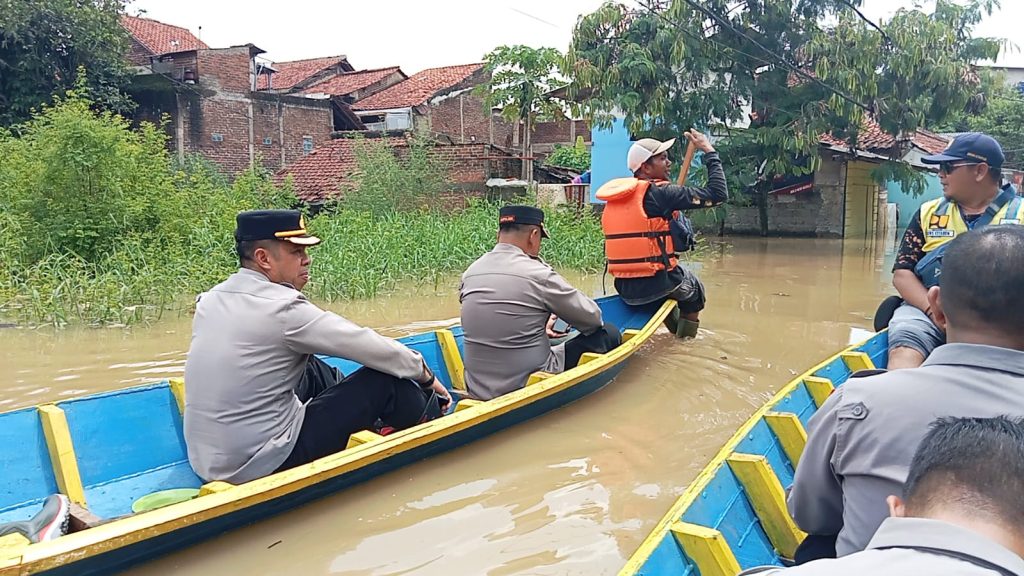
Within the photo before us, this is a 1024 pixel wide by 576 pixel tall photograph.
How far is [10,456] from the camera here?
3186 mm

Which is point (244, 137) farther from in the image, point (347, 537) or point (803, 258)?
point (347, 537)

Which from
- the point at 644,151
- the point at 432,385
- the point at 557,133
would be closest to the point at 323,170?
the point at 557,133

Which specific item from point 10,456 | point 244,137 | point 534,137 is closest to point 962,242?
point 10,456

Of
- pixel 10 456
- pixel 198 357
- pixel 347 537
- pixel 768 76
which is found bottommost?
pixel 347 537

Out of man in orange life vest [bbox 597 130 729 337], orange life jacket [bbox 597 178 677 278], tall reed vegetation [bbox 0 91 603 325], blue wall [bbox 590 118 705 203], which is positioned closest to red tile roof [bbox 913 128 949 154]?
blue wall [bbox 590 118 705 203]

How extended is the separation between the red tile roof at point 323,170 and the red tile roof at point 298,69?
6096 mm

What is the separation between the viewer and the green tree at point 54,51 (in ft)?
52.0

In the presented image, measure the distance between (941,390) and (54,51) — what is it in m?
19.2

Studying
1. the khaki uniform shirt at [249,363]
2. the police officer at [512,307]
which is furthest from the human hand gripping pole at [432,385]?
the police officer at [512,307]

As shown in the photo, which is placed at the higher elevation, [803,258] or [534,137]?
[534,137]

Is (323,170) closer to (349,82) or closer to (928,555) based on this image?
(349,82)

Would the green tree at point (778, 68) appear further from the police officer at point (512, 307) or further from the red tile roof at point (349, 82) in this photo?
the red tile roof at point (349, 82)

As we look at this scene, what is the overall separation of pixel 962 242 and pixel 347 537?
102 inches

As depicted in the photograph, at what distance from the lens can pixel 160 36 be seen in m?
A: 22.8
